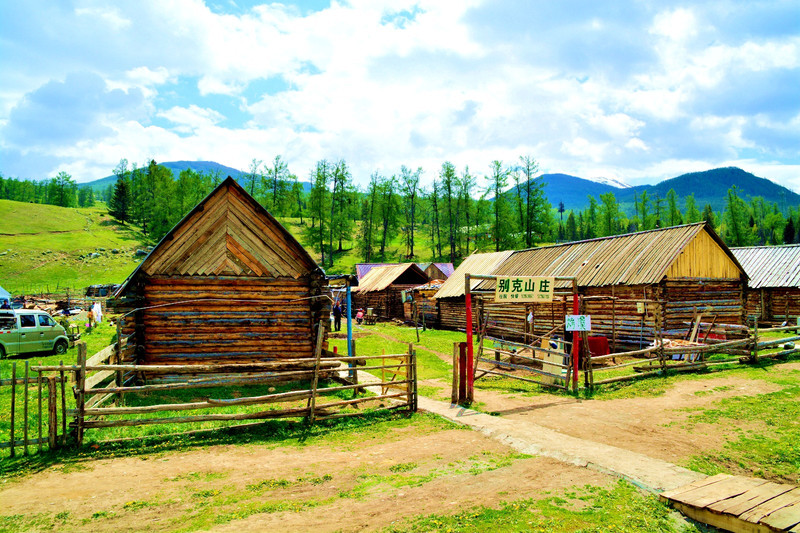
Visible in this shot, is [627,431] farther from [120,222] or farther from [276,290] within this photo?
[120,222]

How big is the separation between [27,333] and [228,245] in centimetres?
1068

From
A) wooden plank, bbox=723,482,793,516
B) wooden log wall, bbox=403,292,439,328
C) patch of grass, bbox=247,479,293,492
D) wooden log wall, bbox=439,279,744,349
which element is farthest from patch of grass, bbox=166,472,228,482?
wooden log wall, bbox=403,292,439,328

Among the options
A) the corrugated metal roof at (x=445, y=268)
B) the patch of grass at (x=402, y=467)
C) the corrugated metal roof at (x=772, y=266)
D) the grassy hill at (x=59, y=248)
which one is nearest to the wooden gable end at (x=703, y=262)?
the corrugated metal roof at (x=772, y=266)

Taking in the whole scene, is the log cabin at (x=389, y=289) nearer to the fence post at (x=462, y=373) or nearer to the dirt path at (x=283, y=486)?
the fence post at (x=462, y=373)

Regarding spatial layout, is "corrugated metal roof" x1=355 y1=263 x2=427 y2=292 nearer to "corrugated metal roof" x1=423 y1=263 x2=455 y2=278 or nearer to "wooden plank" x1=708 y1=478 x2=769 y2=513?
"corrugated metal roof" x1=423 y1=263 x2=455 y2=278

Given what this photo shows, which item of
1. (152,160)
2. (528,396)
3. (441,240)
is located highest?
(152,160)

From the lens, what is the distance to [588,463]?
759cm

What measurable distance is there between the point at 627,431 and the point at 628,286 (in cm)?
1479

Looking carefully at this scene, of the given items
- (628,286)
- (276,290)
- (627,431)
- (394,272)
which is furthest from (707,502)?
(394,272)

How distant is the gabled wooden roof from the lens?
15.3 metres

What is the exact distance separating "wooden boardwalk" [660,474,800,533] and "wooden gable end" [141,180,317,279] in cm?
1265

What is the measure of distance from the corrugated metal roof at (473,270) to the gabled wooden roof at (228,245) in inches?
771

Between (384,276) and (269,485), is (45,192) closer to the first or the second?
(384,276)

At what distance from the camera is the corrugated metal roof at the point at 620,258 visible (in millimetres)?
22594
